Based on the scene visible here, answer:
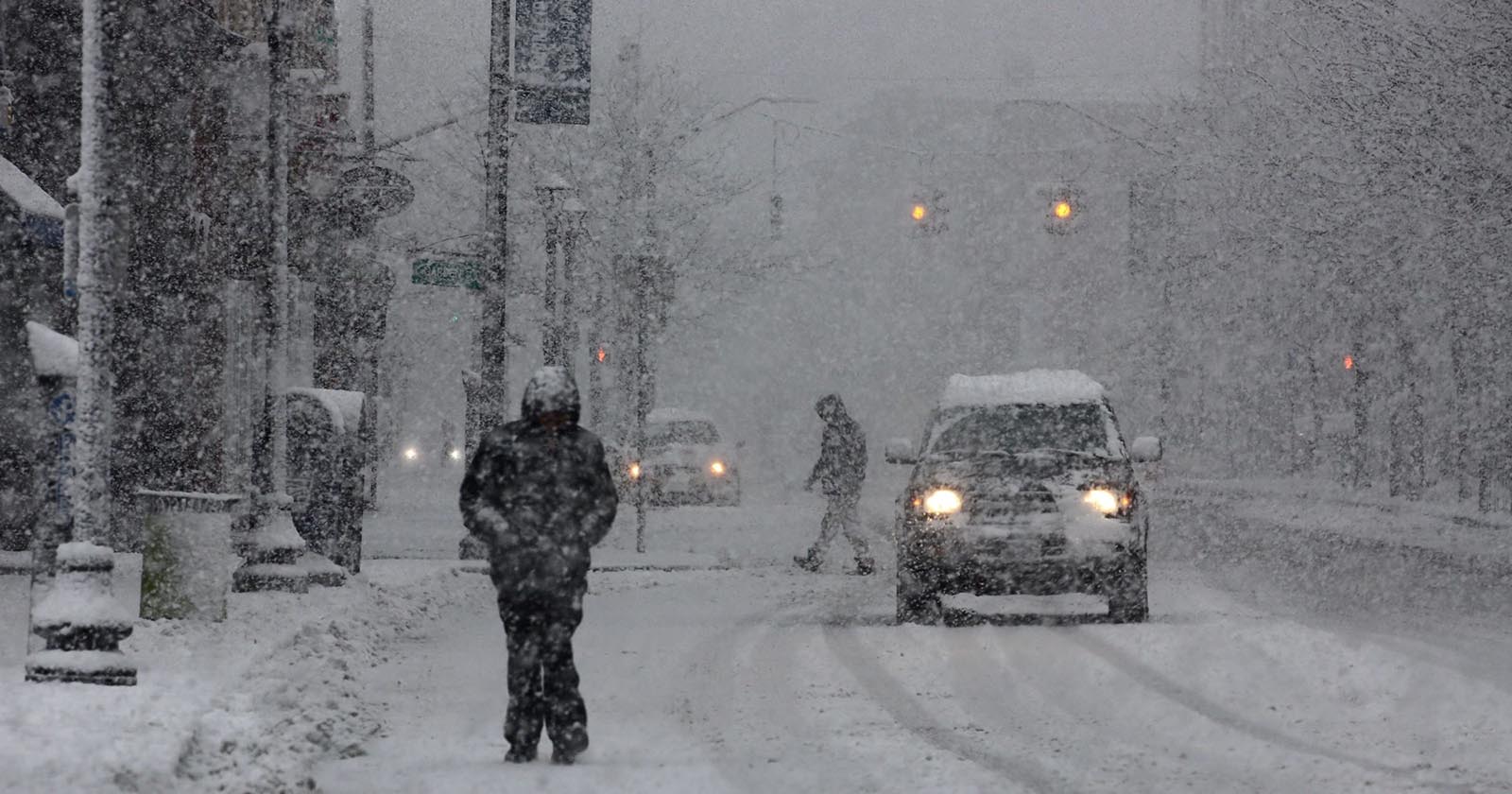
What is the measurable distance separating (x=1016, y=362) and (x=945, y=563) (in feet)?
213

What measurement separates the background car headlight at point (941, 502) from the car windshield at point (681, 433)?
1980 centimetres

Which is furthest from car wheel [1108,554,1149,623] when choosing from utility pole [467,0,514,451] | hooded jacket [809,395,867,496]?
utility pole [467,0,514,451]

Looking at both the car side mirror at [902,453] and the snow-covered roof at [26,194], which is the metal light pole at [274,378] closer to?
the snow-covered roof at [26,194]

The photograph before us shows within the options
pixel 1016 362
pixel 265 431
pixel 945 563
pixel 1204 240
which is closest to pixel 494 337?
pixel 265 431

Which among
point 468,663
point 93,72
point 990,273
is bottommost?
point 468,663

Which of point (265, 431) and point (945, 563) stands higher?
point (265, 431)

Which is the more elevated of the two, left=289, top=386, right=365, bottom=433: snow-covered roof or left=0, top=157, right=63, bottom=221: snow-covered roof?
left=0, top=157, right=63, bottom=221: snow-covered roof

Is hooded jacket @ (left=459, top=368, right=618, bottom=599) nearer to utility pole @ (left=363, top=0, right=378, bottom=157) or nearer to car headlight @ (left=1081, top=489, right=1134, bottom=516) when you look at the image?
car headlight @ (left=1081, top=489, right=1134, bottom=516)

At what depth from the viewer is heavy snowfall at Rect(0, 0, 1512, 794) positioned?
8.84 metres

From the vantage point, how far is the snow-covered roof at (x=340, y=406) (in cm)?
1619

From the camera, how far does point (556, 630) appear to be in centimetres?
877

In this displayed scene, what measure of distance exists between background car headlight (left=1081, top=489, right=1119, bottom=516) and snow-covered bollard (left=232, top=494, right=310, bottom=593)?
586 centimetres

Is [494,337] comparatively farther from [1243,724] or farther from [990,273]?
[990,273]

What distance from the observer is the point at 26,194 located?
624 inches
